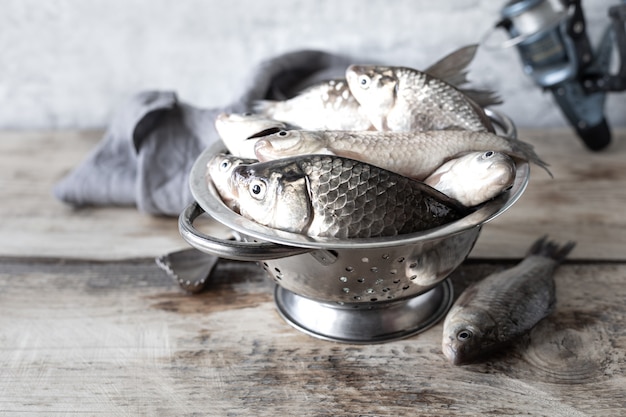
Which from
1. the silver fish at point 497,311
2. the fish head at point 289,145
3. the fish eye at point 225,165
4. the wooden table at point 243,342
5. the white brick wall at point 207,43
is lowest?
the wooden table at point 243,342

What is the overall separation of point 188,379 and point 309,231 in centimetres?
20

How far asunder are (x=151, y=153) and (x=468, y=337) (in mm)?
546

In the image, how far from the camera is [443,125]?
28.6 inches

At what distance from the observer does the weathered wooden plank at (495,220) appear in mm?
922

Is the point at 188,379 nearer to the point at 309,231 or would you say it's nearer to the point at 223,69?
the point at 309,231

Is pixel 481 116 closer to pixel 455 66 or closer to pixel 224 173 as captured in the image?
pixel 455 66

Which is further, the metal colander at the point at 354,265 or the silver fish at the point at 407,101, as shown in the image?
the silver fish at the point at 407,101

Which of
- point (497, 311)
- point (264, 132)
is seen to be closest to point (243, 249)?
point (264, 132)

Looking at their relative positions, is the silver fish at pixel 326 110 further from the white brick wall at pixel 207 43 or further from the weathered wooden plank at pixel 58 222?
the white brick wall at pixel 207 43

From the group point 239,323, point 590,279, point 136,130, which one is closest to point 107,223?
point 136,130

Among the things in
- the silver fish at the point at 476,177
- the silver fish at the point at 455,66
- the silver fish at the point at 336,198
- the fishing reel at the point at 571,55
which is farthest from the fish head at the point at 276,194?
the fishing reel at the point at 571,55

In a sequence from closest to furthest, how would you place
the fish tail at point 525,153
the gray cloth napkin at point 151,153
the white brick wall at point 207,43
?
1. the fish tail at point 525,153
2. the gray cloth napkin at point 151,153
3. the white brick wall at point 207,43

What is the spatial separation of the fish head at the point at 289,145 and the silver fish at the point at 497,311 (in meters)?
0.21

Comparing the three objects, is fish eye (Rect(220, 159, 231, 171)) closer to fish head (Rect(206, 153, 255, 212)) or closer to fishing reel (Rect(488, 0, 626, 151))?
fish head (Rect(206, 153, 255, 212))
